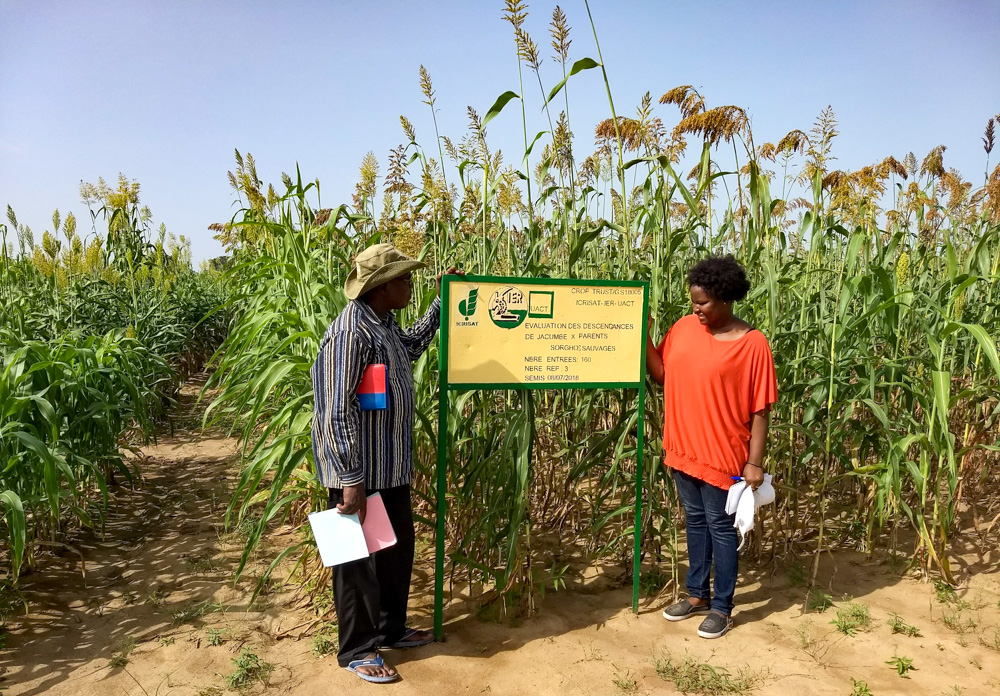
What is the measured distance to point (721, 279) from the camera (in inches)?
95.9

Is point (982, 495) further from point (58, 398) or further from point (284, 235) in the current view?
point (58, 398)

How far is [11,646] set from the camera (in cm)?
247

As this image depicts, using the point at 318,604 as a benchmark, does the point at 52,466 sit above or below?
above

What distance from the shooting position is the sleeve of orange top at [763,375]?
2426 mm

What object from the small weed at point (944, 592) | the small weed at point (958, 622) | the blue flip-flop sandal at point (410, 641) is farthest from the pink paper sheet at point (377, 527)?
the small weed at point (944, 592)

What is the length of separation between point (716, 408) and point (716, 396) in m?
0.05

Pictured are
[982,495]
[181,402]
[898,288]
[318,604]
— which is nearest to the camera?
[318,604]

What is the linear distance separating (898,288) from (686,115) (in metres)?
1.36

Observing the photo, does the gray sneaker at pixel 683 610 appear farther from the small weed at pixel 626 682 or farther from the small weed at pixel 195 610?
the small weed at pixel 195 610

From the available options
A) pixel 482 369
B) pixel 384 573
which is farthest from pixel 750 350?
pixel 384 573

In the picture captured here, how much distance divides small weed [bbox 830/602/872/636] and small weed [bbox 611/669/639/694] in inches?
37.9

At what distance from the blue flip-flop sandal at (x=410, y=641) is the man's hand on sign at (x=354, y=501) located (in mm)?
643

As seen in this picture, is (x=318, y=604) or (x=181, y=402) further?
(x=181, y=402)

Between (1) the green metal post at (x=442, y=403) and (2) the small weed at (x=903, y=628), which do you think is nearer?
(1) the green metal post at (x=442, y=403)
